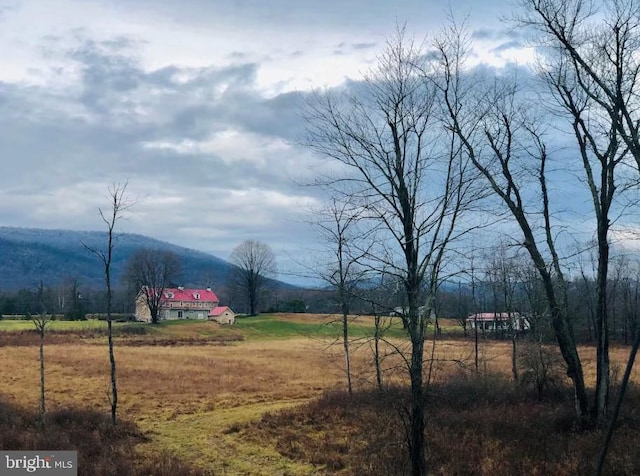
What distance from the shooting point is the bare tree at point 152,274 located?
89688mm

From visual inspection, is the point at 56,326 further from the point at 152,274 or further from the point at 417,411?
the point at 417,411

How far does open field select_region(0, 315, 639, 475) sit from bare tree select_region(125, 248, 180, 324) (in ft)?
105

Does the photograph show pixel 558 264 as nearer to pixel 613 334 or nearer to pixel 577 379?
pixel 577 379

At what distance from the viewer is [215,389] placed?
27.4 m

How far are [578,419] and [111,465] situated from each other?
1214cm

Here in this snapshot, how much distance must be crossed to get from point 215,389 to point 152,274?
70.3 m

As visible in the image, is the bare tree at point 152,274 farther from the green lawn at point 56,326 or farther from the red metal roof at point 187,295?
the green lawn at point 56,326

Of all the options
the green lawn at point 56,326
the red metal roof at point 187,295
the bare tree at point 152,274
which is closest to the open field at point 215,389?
the green lawn at point 56,326

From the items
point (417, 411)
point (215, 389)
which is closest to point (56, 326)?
point (215, 389)

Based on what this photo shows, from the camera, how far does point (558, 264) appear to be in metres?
13.9

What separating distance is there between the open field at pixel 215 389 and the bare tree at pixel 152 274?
32.0m

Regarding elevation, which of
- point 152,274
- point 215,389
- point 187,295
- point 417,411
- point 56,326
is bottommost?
point 56,326

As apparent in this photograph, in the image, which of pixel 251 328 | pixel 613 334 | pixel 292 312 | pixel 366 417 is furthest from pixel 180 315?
pixel 366 417

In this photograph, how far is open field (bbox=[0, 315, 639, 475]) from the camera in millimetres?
14773
